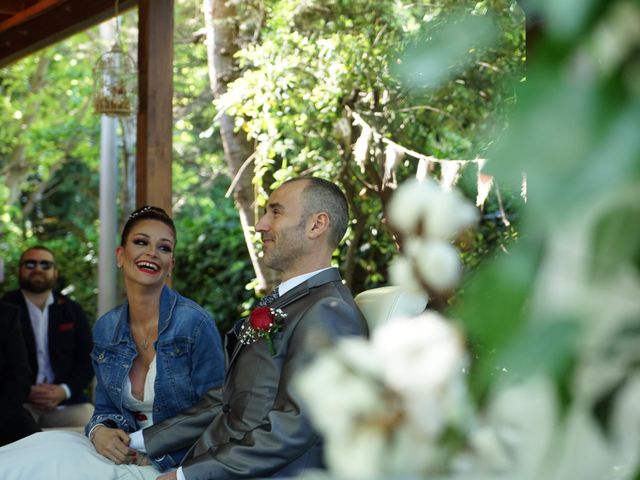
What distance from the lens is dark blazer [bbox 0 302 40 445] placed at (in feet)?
16.3

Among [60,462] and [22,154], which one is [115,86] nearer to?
[60,462]

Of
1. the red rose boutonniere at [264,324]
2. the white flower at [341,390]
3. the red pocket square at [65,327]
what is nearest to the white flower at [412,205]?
the white flower at [341,390]

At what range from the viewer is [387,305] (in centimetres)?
300

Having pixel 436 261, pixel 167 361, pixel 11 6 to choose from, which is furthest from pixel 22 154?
pixel 436 261

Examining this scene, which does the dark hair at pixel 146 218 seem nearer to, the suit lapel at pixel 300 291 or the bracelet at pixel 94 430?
the bracelet at pixel 94 430

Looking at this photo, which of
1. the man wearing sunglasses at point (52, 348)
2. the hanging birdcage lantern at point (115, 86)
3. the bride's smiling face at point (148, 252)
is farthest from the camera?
the man wearing sunglasses at point (52, 348)

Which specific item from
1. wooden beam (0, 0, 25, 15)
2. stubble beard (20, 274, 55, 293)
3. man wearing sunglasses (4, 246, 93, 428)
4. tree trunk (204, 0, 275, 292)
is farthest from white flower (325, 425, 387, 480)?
tree trunk (204, 0, 275, 292)

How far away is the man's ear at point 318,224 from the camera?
3.26 metres

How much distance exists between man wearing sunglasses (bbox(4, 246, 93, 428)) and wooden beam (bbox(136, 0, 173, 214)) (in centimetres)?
155

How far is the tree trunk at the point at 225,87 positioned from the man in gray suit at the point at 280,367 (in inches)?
156

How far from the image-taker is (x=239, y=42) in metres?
7.43

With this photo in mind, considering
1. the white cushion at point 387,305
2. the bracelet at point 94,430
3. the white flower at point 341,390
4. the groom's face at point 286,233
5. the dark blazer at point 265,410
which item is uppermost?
the groom's face at point 286,233

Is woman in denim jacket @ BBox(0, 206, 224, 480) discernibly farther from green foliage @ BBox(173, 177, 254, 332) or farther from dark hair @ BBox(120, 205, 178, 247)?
green foliage @ BBox(173, 177, 254, 332)

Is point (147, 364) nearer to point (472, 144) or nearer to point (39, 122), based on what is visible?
point (472, 144)
